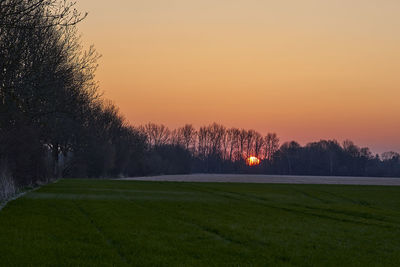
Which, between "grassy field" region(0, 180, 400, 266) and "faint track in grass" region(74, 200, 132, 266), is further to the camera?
"grassy field" region(0, 180, 400, 266)

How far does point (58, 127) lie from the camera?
6556cm

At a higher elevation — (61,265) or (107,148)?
(107,148)

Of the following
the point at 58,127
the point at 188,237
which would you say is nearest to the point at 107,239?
the point at 188,237

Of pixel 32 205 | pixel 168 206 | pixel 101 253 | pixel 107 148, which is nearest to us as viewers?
pixel 101 253

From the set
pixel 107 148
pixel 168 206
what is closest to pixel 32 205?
pixel 168 206

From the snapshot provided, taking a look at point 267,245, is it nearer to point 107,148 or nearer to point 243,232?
point 243,232

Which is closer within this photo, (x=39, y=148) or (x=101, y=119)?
(x=39, y=148)

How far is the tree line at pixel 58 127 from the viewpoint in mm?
30750

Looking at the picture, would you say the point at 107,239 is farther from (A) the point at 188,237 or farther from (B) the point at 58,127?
(B) the point at 58,127

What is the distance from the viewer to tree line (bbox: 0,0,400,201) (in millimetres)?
30750

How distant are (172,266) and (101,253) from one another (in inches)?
118

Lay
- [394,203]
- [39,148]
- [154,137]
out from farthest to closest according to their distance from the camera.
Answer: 1. [154,137]
2. [39,148]
3. [394,203]

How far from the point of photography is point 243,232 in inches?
909

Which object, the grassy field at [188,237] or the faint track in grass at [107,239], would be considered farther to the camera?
the grassy field at [188,237]
